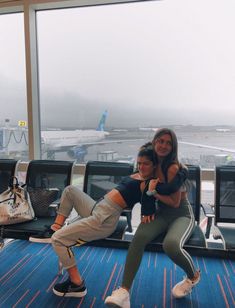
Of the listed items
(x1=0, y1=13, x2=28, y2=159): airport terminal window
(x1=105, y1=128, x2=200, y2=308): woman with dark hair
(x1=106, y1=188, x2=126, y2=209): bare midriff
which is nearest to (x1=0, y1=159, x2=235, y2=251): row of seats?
(x1=105, y1=128, x2=200, y2=308): woman with dark hair

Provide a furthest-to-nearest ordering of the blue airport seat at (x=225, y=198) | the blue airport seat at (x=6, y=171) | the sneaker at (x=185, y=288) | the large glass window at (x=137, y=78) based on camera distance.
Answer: the large glass window at (x=137, y=78) < the blue airport seat at (x=6, y=171) < the blue airport seat at (x=225, y=198) < the sneaker at (x=185, y=288)

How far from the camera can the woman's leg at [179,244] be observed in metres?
1.80

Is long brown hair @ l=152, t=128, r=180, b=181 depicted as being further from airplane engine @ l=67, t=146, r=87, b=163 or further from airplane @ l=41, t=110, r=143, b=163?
airplane engine @ l=67, t=146, r=87, b=163

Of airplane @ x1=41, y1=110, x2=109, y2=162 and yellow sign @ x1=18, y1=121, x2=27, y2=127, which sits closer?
airplane @ x1=41, y1=110, x2=109, y2=162

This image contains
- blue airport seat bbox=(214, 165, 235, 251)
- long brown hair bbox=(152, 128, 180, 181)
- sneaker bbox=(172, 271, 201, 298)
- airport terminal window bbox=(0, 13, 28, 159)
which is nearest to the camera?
sneaker bbox=(172, 271, 201, 298)

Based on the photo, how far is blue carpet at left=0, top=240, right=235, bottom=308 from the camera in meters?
1.94

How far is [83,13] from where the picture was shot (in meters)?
3.14

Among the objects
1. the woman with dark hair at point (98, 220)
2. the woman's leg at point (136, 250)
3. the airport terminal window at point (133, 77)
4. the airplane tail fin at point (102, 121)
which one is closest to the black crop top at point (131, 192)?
the woman with dark hair at point (98, 220)

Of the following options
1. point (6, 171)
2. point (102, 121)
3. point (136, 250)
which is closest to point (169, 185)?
point (136, 250)

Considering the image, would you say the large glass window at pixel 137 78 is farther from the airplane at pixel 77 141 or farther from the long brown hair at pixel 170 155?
the long brown hair at pixel 170 155

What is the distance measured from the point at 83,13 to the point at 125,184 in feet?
6.82

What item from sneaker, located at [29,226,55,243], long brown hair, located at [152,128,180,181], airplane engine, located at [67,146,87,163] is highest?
long brown hair, located at [152,128,180,181]

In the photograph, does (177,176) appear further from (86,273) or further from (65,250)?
(86,273)

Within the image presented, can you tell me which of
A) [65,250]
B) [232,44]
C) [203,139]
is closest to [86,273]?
[65,250]
